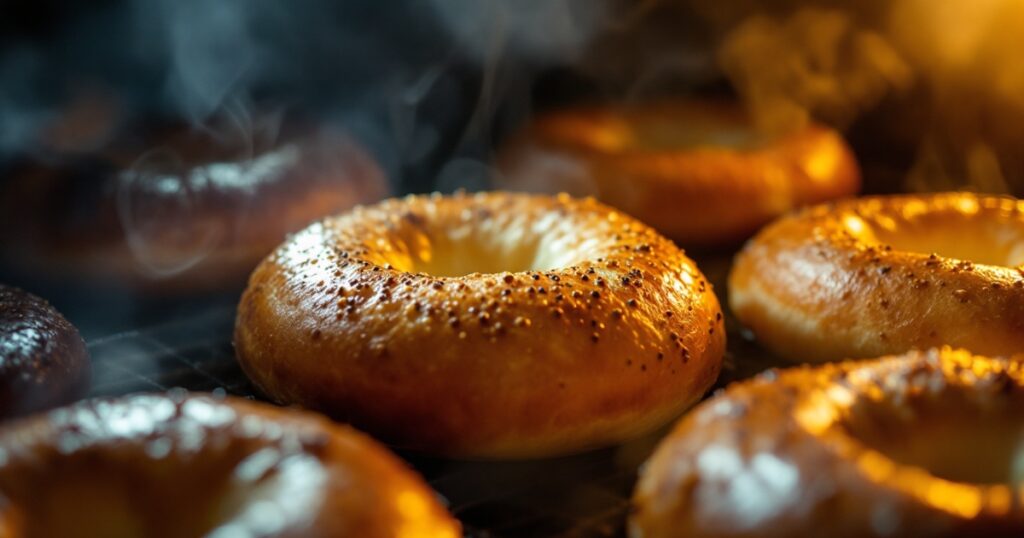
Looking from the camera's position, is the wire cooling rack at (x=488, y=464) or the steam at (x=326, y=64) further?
the steam at (x=326, y=64)

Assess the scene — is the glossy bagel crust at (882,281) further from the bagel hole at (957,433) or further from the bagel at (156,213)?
the bagel at (156,213)

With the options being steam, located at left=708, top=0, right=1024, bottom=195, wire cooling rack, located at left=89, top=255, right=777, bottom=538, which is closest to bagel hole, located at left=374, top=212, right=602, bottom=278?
wire cooling rack, located at left=89, top=255, right=777, bottom=538

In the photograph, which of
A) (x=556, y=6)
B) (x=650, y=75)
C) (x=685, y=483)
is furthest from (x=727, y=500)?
(x=650, y=75)

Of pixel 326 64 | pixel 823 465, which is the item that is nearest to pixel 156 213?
pixel 326 64

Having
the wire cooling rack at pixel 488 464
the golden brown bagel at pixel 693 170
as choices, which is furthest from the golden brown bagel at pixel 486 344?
the golden brown bagel at pixel 693 170

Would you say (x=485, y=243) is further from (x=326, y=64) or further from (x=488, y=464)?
(x=326, y=64)

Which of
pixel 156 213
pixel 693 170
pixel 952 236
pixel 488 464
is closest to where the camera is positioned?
pixel 488 464
